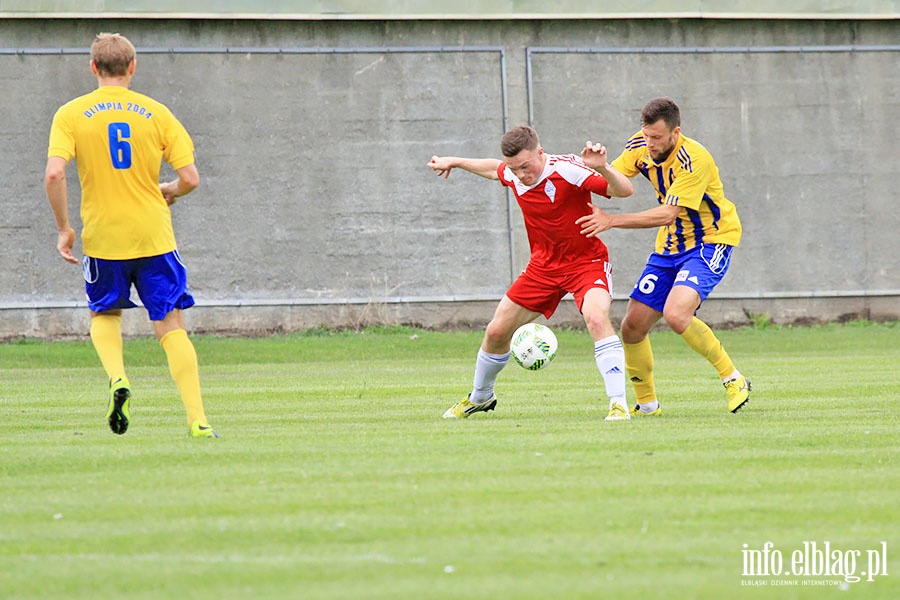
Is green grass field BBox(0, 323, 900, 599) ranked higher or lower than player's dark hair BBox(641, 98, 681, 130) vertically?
lower

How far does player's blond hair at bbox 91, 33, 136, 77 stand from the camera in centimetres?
746

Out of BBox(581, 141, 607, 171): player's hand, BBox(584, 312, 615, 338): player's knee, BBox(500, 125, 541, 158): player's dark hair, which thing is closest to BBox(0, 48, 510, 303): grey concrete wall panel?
BBox(500, 125, 541, 158): player's dark hair

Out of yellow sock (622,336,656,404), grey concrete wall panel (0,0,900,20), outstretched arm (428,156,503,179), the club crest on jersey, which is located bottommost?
yellow sock (622,336,656,404)

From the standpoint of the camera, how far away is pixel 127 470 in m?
6.34

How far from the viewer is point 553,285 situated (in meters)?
9.16

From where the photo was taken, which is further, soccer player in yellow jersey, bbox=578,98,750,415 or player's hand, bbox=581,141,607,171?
soccer player in yellow jersey, bbox=578,98,750,415

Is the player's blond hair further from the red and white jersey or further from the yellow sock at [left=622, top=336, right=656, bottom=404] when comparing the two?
the yellow sock at [left=622, top=336, right=656, bottom=404]

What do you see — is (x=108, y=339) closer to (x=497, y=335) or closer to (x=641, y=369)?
(x=497, y=335)

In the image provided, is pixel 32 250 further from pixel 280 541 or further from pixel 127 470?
pixel 280 541

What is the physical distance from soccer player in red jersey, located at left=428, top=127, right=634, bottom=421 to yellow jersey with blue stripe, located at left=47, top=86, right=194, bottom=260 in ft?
7.62

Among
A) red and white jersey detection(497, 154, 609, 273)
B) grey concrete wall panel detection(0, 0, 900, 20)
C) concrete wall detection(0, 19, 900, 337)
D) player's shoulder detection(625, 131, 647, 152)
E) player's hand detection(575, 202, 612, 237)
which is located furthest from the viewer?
concrete wall detection(0, 19, 900, 337)

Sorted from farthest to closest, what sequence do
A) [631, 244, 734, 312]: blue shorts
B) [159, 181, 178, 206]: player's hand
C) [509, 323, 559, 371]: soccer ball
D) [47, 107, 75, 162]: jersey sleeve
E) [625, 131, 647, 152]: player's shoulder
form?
[509, 323, 559, 371]: soccer ball
[625, 131, 647, 152]: player's shoulder
[631, 244, 734, 312]: blue shorts
[159, 181, 178, 206]: player's hand
[47, 107, 75, 162]: jersey sleeve

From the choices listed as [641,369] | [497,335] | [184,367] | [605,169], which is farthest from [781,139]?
[184,367]

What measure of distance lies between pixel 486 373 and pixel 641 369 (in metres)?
1.16
